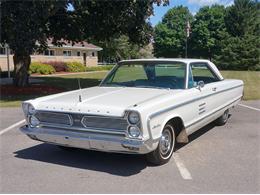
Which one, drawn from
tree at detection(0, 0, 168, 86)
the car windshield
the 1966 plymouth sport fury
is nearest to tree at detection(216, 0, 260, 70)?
tree at detection(0, 0, 168, 86)

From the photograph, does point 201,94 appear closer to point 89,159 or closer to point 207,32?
point 89,159

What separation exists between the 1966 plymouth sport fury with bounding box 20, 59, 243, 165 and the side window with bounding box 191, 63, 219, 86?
0.03 metres

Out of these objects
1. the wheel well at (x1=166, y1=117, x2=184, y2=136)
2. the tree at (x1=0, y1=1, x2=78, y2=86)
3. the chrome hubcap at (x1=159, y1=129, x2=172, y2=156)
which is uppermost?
the tree at (x1=0, y1=1, x2=78, y2=86)

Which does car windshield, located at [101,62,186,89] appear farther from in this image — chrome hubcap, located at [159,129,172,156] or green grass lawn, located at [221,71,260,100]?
green grass lawn, located at [221,71,260,100]

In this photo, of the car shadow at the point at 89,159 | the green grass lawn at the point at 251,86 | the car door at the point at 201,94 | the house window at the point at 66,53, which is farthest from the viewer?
the house window at the point at 66,53

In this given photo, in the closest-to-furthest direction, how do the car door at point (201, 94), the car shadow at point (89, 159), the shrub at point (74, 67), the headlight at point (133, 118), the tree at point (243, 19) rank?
1. the headlight at point (133, 118)
2. the car shadow at point (89, 159)
3. the car door at point (201, 94)
4. the shrub at point (74, 67)
5. the tree at point (243, 19)

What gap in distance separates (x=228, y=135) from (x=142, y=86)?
224 cm

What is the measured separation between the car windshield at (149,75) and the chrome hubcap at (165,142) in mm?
1086

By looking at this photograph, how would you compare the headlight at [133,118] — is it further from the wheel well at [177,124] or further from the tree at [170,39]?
the tree at [170,39]

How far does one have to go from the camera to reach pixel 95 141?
18.6ft

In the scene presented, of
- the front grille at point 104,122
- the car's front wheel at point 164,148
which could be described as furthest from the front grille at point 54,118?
the car's front wheel at point 164,148

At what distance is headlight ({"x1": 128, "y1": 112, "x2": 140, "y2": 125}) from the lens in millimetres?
5457

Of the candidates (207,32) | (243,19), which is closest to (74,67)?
(243,19)

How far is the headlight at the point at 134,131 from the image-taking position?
5.49 m
